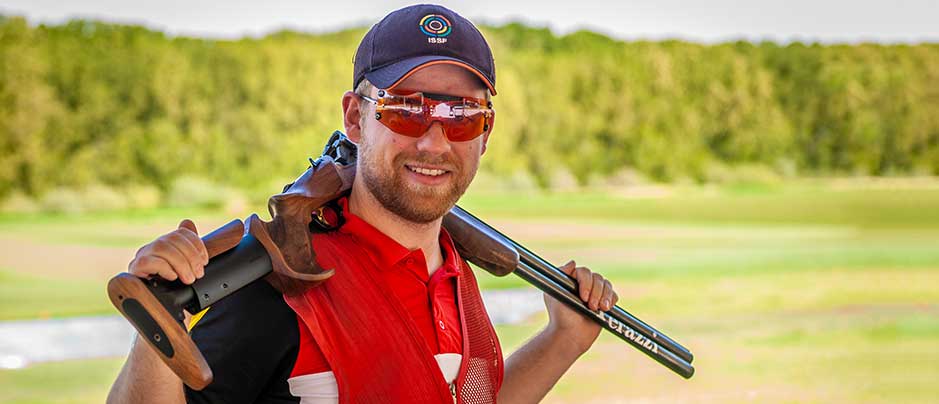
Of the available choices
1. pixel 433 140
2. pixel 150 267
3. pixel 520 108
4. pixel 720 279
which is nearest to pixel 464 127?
pixel 433 140

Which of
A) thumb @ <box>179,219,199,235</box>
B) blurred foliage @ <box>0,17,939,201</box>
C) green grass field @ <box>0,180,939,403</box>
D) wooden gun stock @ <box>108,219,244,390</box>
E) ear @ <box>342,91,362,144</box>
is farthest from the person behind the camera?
blurred foliage @ <box>0,17,939,201</box>

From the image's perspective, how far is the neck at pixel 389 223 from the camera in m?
1.81

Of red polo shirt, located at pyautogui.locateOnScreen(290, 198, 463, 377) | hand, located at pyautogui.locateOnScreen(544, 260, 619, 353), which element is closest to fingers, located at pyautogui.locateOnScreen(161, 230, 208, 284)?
red polo shirt, located at pyautogui.locateOnScreen(290, 198, 463, 377)

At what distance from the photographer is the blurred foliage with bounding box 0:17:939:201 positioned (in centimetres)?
1917

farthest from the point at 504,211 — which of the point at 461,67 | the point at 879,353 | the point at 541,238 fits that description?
the point at 461,67

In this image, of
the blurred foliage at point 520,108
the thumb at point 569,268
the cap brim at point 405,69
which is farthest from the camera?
the blurred foliage at point 520,108

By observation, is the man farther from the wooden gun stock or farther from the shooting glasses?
the wooden gun stock

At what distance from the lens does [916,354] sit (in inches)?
367

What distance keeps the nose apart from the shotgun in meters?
0.16

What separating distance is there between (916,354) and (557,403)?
4180 millimetres

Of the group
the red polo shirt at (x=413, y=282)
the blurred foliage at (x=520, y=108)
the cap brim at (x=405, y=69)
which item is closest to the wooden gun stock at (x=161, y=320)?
the red polo shirt at (x=413, y=282)

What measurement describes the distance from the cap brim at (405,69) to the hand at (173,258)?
470 millimetres

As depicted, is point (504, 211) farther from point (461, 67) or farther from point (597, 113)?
point (461, 67)

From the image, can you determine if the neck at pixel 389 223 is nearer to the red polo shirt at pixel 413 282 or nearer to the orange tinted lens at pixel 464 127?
the red polo shirt at pixel 413 282
